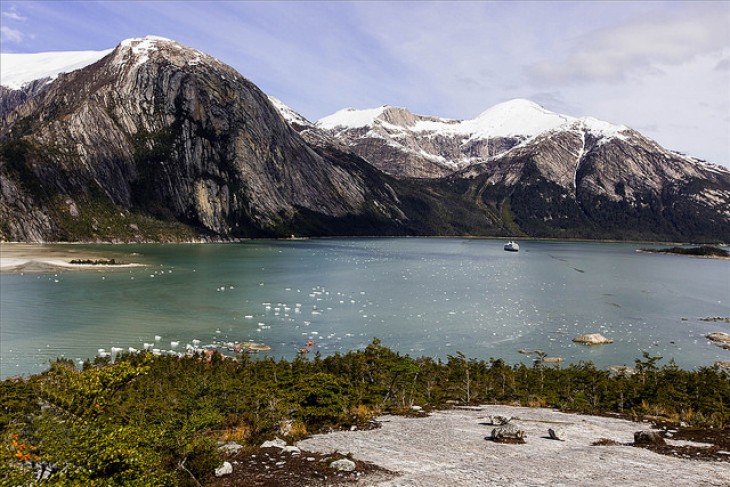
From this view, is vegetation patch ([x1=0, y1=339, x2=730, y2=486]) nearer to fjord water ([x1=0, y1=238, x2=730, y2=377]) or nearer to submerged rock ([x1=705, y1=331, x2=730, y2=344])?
fjord water ([x1=0, y1=238, x2=730, y2=377])

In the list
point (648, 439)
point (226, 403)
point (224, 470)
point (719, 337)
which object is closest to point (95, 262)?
point (226, 403)

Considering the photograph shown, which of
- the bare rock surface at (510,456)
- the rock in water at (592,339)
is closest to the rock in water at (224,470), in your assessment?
the bare rock surface at (510,456)

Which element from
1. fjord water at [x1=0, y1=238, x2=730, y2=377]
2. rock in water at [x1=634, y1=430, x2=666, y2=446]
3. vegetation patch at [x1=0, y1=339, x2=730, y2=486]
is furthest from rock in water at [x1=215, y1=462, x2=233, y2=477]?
fjord water at [x1=0, y1=238, x2=730, y2=377]

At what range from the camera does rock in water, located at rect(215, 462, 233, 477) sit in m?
17.1

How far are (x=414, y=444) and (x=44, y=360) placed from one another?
46.0 meters

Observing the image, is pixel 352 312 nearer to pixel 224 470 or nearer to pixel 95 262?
pixel 224 470

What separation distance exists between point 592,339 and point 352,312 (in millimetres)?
38466

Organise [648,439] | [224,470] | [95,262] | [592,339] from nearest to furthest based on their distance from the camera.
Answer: [224,470]
[648,439]
[592,339]
[95,262]

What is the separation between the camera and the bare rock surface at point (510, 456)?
1694 cm

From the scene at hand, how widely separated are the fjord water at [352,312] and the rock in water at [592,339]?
69.7 inches

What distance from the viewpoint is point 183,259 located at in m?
163

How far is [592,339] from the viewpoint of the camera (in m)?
66.3

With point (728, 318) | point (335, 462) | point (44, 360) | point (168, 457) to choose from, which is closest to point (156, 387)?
point (168, 457)

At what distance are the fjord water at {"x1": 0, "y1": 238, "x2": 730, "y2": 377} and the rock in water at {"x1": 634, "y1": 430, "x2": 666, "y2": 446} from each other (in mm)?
34666
